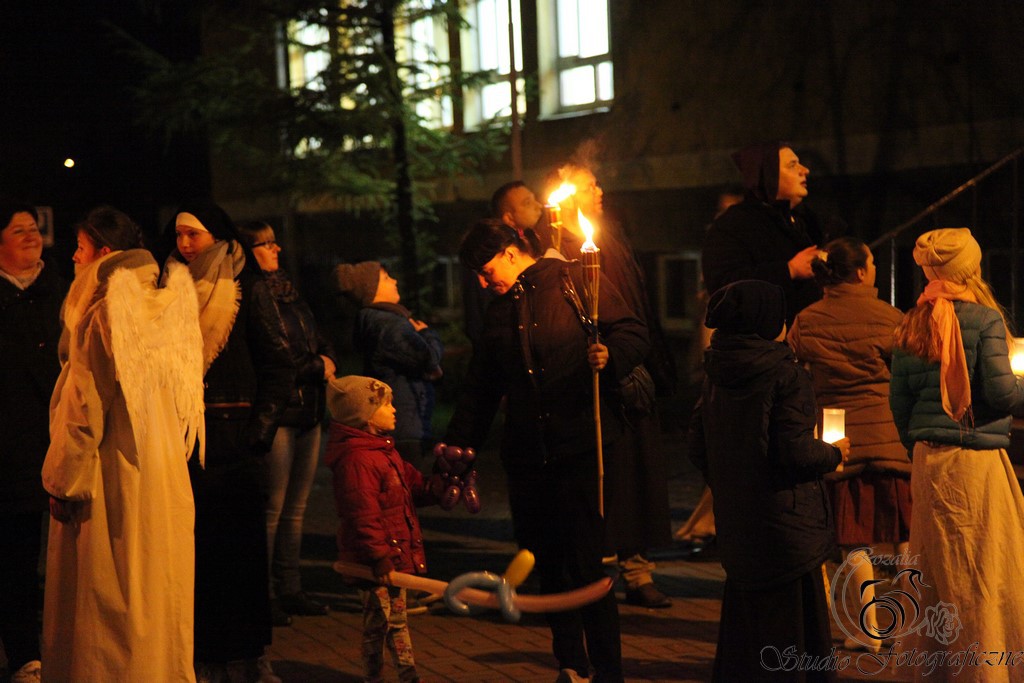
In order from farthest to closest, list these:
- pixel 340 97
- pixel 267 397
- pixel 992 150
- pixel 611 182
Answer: pixel 611 182
pixel 340 97
pixel 992 150
pixel 267 397

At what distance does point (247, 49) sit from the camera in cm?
1722

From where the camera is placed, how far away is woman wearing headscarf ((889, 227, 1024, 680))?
5348 mm

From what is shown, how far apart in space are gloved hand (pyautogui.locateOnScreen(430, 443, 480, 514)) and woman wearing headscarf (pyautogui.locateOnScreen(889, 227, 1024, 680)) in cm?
185

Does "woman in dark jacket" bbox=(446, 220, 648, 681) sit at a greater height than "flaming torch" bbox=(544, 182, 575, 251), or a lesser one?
lesser

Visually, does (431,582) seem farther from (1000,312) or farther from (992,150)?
(992,150)

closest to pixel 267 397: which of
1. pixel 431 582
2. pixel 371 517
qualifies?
pixel 371 517

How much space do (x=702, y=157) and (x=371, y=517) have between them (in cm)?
1205

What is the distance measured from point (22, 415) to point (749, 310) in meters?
3.43

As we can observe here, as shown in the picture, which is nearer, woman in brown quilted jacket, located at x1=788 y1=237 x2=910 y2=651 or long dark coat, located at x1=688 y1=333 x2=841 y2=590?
long dark coat, located at x1=688 y1=333 x2=841 y2=590

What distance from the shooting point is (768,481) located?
16.6 feet

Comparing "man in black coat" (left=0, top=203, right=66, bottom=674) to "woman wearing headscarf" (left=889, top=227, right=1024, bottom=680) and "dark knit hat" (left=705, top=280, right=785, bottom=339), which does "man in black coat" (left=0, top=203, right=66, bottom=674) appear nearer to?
"dark knit hat" (left=705, top=280, right=785, bottom=339)

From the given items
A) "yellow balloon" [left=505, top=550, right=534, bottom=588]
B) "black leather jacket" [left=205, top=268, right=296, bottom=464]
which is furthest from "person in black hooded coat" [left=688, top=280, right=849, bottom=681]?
"black leather jacket" [left=205, top=268, right=296, bottom=464]

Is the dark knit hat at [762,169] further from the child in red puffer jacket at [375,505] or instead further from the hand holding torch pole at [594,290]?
the child in red puffer jacket at [375,505]

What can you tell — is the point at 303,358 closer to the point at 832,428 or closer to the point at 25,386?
the point at 25,386
